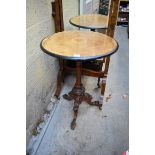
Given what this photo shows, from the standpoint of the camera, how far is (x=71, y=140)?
1.62 m

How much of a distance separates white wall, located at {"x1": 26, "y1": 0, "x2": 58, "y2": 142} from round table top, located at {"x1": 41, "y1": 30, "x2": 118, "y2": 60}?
100 mm

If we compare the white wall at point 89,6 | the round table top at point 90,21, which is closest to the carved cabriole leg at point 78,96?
the round table top at point 90,21

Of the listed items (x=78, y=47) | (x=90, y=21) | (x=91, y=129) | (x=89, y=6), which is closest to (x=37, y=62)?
(x=78, y=47)

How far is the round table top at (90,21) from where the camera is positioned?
81.0 inches

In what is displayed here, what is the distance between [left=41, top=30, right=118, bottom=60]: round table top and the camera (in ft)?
4.58

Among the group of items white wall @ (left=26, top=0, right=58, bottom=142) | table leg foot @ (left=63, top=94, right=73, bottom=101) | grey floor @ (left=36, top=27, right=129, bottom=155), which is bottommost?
grey floor @ (left=36, top=27, right=129, bottom=155)

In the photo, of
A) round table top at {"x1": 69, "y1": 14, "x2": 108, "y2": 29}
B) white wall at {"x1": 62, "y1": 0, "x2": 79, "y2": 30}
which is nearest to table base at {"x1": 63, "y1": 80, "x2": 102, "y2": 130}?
round table top at {"x1": 69, "y1": 14, "x2": 108, "y2": 29}

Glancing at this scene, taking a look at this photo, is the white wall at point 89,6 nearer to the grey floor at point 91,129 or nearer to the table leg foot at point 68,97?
the grey floor at point 91,129

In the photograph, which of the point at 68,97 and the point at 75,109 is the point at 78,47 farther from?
the point at 68,97

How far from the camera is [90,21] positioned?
2.20 meters

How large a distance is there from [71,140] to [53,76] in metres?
0.79

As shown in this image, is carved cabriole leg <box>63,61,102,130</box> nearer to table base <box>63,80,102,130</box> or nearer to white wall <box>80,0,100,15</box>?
table base <box>63,80,102,130</box>
